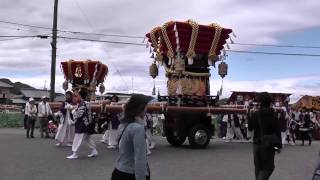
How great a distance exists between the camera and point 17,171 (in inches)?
476

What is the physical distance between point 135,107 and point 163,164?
27.1 feet

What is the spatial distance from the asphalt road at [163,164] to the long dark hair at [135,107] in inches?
232

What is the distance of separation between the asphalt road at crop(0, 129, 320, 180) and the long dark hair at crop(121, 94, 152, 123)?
588 cm

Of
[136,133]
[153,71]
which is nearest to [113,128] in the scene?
[153,71]

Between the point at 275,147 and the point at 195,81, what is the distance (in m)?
9.61

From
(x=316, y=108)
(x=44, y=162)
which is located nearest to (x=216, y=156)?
(x=44, y=162)

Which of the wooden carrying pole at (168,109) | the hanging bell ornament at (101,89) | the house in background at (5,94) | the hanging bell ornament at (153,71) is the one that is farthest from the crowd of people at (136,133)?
the house in background at (5,94)

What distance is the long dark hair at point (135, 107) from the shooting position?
5.61m

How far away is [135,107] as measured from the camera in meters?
5.63

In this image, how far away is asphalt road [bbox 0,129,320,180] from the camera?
11.8 meters

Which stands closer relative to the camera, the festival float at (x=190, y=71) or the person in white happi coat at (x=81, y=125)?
the person in white happi coat at (x=81, y=125)

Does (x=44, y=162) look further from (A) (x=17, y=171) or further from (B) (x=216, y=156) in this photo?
(B) (x=216, y=156)

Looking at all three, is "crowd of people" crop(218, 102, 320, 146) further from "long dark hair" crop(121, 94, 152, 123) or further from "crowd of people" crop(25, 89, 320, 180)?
"long dark hair" crop(121, 94, 152, 123)

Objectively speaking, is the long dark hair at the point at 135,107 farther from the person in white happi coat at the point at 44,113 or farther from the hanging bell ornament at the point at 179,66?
the person in white happi coat at the point at 44,113
